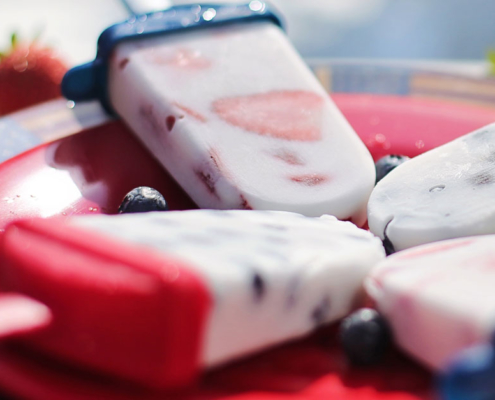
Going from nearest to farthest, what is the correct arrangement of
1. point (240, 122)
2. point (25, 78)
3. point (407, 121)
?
1. point (240, 122)
2. point (407, 121)
3. point (25, 78)

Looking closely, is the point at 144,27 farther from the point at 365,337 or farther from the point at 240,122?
the point at 365,337

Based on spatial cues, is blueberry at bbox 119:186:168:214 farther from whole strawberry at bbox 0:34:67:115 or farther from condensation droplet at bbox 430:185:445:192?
whole strawberry at bbox 0:34:67:115

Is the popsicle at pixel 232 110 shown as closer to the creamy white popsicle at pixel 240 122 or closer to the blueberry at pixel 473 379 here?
the creamy white popsicle at pixel 240 122

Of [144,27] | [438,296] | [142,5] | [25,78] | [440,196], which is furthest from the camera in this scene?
[142,5]

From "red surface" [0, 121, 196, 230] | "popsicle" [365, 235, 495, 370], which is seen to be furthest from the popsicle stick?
"popsicle" [365, 235, 495, 370]

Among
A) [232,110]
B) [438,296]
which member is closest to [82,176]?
[232,110]

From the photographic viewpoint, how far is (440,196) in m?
0.96

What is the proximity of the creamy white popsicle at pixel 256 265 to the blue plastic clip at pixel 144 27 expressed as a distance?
53 cm

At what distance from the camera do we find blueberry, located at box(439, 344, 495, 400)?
0.56 metres

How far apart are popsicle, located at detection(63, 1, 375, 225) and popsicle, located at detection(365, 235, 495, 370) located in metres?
0.27

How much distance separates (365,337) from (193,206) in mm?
498

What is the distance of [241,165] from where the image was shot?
1044 mm

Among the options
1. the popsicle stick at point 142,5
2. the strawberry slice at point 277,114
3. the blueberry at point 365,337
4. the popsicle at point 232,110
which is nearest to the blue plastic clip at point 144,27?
the popsicle at point 232,110

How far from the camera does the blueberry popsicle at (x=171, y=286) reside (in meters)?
0.63
